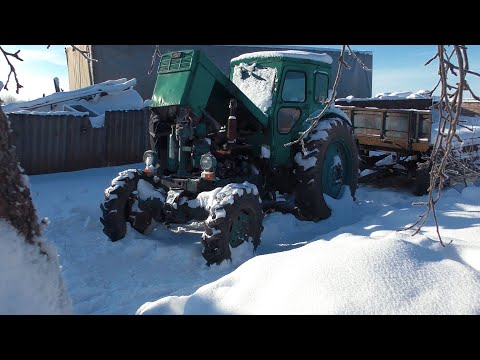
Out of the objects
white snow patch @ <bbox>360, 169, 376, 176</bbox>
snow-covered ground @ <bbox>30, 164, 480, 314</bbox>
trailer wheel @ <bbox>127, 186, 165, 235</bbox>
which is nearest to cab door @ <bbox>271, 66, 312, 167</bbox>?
Answer: snow-covered ground @ <bbox>30, 164, 480, 314</bbox>

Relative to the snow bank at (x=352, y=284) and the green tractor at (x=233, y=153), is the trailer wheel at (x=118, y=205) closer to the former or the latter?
the green tractor at (x=233, y=153)

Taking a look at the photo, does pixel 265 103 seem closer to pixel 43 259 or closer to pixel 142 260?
pixel 142 260

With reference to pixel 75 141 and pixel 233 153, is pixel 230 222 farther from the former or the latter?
pixel 75 141

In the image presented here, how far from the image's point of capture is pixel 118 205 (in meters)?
5.43

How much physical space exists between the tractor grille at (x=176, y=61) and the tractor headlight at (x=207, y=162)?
1.03m

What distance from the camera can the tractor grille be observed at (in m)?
5.20

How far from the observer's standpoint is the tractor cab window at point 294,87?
623 cm

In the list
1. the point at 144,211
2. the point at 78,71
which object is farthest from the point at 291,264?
the point at 78,71

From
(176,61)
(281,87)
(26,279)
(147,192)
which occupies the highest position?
(176,61)

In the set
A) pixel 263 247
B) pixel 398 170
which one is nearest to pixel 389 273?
pixel 263 247

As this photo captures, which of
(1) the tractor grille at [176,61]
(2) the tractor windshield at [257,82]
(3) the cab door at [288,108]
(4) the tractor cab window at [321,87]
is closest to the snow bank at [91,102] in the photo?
(2) the tractor windshield at [257,82]

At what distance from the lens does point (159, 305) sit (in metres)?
2.73

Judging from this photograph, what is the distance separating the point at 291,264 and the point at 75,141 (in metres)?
7.89

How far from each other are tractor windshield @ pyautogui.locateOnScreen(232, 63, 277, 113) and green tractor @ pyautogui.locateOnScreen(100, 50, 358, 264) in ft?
0.05
